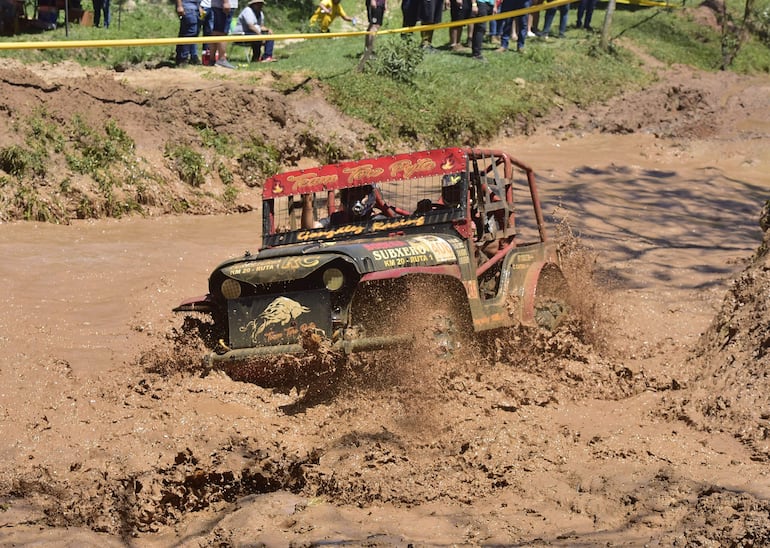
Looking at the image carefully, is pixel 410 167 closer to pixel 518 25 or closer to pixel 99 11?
pixel 99 11

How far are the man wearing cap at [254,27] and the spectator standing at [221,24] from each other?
1.76 feet

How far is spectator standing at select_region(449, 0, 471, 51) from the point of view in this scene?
20.5 m

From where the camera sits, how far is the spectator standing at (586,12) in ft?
80.5

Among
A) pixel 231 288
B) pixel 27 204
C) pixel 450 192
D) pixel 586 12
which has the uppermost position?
pixel 586 12

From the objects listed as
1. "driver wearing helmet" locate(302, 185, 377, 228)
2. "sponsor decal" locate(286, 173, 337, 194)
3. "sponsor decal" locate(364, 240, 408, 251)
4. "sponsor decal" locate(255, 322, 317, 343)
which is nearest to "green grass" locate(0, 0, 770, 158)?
"sponsor decal" locate(286, 173, 337, 194)

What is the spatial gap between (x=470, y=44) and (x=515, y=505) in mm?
17255

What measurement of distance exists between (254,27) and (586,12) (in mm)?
9837

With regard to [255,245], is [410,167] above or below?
above

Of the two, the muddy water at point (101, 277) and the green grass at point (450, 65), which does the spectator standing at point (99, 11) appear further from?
the muddy water at point (101, 277)

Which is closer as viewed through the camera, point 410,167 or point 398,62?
point 410,167

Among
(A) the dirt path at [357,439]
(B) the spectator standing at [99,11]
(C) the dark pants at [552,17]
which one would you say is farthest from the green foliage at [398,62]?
(A) the dirt path at [357,439]

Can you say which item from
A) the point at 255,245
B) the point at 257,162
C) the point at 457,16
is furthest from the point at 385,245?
the point at 457,16

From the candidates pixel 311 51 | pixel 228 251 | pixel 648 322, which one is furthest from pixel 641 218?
pixel 311 51

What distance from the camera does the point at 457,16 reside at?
2073cm
